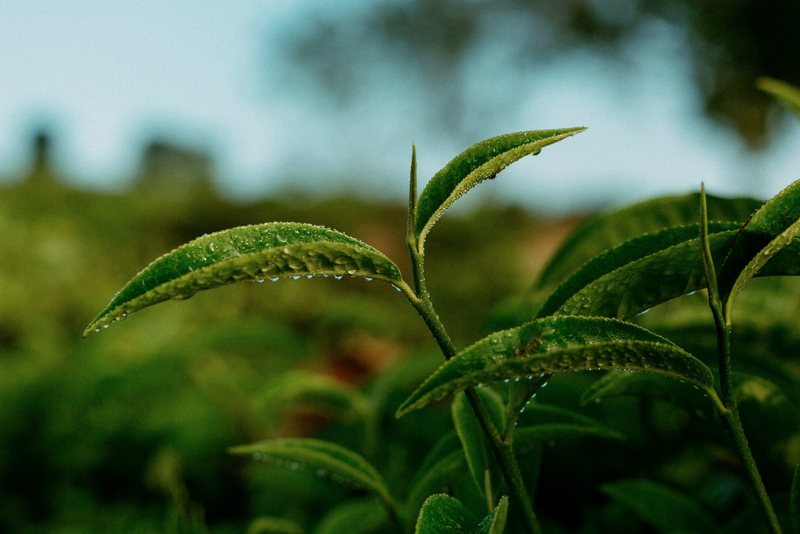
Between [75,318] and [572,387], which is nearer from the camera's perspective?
[572,387]

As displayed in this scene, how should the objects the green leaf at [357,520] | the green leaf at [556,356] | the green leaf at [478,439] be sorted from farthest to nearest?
the green leaf at [357,520] < the green leaf at [478,439] < the green leaf at [556,356]

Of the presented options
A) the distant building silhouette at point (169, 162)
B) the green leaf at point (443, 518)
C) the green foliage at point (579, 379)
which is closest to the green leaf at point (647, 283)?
the green foliage at point (579, 379)

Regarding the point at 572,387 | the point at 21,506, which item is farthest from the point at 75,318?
the point at 572,387

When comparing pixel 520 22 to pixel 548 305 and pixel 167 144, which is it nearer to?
pixel 167 144

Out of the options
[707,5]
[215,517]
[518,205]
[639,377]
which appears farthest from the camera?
[707,5]

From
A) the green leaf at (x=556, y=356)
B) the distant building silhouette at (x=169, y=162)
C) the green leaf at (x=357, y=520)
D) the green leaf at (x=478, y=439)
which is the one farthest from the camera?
the distant building silhouette at (x=169, y=162)

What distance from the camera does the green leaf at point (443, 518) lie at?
0.28 m

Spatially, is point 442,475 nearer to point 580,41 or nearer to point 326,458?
point 326,458

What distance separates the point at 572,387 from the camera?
0.58 meters

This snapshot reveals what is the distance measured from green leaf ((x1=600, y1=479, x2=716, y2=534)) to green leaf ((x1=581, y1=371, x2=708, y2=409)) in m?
0.08

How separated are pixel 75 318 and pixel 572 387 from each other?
7.49 ft

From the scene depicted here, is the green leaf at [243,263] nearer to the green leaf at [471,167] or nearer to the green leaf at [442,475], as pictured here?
the green leaf at [471,167]

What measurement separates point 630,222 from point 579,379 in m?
0.26

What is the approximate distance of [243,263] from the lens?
0.85ft
